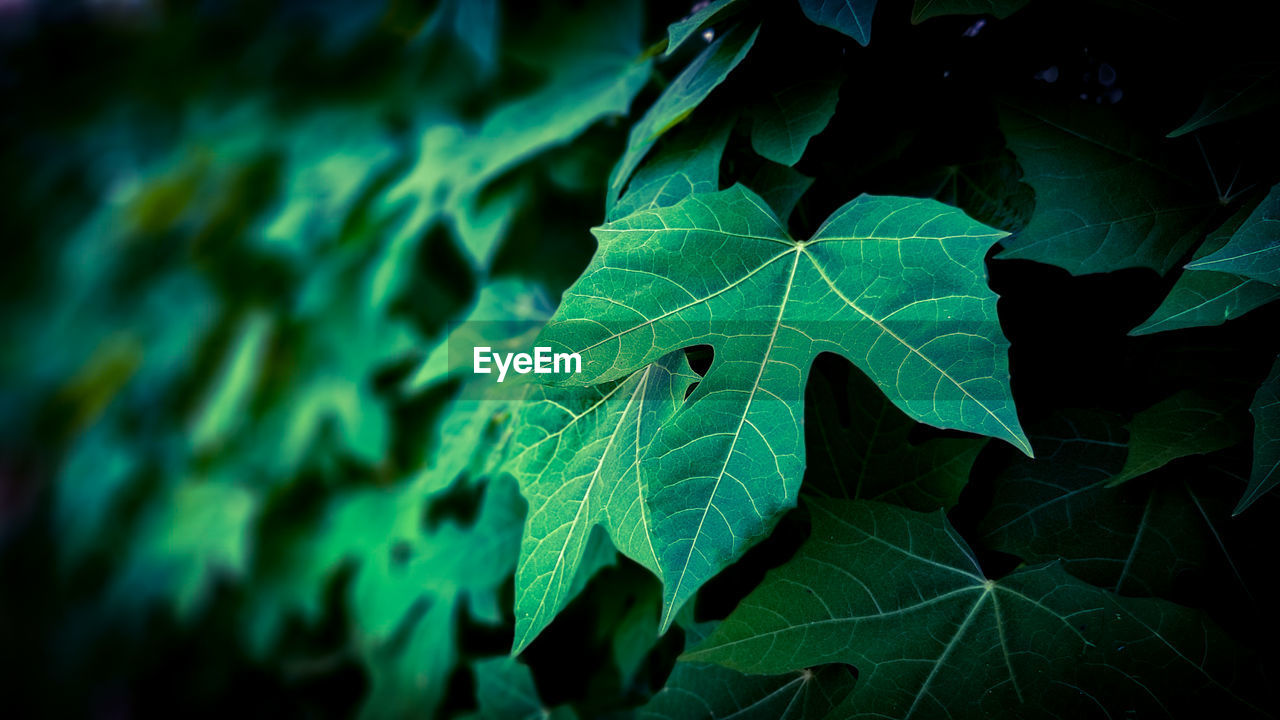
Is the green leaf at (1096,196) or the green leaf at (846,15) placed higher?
the green leaf at (846,15)

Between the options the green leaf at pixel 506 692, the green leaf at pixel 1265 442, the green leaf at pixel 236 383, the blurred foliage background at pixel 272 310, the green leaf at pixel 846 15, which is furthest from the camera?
the green leaf at pixel 236 383

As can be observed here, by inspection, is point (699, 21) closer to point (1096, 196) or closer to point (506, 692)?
point (1096, 196)

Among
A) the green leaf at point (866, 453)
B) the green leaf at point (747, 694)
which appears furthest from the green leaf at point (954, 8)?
the green leaf at point (747, 694)

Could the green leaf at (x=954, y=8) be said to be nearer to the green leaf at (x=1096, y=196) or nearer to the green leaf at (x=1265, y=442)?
the green leaf at (x=1096, y=196)

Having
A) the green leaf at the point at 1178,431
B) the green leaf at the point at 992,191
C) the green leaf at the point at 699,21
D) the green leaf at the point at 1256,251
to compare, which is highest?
the green leaf at the point at 699,21

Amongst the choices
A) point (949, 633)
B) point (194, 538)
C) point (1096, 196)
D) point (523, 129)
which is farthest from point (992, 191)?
point (194, 538)

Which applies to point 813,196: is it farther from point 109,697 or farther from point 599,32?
point 109,697
